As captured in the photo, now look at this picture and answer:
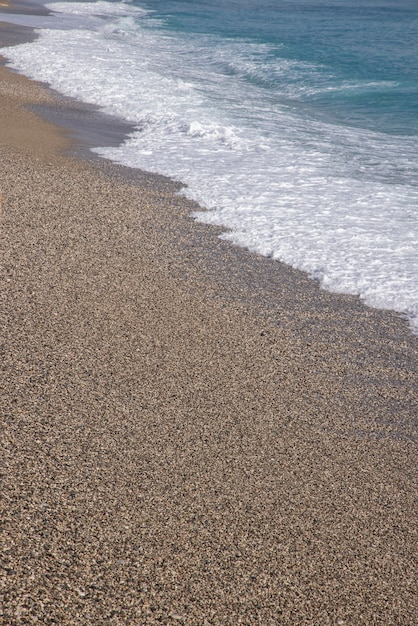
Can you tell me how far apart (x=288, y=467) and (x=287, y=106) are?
1402cm

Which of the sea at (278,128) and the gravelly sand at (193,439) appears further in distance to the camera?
the sea at (278,128)

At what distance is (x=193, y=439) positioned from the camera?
4230mm

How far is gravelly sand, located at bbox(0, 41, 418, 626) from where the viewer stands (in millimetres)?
3205

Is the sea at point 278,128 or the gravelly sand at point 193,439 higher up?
the sea at point 278,128

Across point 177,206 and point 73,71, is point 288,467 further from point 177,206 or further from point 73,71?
point 73,71

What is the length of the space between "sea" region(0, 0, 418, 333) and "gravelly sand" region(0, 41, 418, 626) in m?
1.03

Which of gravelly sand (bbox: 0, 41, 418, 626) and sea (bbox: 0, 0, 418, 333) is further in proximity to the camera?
sea (bbox: 0, 0, 418, 333)

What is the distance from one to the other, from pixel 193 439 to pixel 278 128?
411 inches

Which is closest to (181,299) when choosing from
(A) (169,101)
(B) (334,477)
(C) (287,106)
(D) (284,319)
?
(D) (284,319)

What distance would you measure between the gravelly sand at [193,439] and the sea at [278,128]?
1027 mm

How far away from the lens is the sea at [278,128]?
25.6 feet

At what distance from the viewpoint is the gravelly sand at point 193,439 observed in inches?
126

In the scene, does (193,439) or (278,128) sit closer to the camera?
(193,439)

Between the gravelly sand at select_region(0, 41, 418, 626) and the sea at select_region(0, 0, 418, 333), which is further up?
the sea at select_region(0, 0, 418, 333)
